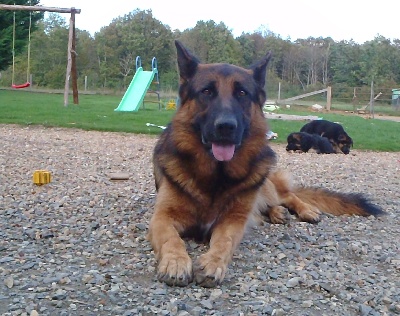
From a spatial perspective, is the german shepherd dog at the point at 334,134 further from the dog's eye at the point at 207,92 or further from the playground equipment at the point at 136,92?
the dog's eye at the point at 207,92

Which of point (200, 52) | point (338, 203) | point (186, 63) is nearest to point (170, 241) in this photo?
point (186, 63)

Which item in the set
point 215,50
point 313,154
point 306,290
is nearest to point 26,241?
point 306,290

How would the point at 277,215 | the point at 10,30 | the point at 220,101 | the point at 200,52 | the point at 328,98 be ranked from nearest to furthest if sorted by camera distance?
the point at 220,101 < the point at 277,215 < the point at 10,30 < the point at 328,98 < the point at 200,52

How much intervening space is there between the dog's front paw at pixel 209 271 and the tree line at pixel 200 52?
33500 mm

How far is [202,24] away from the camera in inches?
1647

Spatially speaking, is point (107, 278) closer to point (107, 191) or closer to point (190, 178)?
point (190, 178)

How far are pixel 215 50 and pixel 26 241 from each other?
34274 millimetres

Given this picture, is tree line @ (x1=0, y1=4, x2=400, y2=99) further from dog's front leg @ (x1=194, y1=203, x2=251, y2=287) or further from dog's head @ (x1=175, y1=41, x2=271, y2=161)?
dog's front leg @ (x1=194, y1=203, x2=251, y2=287)

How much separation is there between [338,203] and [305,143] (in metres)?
6.86

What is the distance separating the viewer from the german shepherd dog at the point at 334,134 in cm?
1280

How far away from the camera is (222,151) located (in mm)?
3934

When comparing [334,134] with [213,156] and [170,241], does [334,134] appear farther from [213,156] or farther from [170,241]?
[170,241]

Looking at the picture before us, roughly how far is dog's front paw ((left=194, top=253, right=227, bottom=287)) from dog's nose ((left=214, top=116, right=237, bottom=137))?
93cm

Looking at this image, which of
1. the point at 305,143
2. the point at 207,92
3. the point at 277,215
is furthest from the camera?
the point at 305,143
